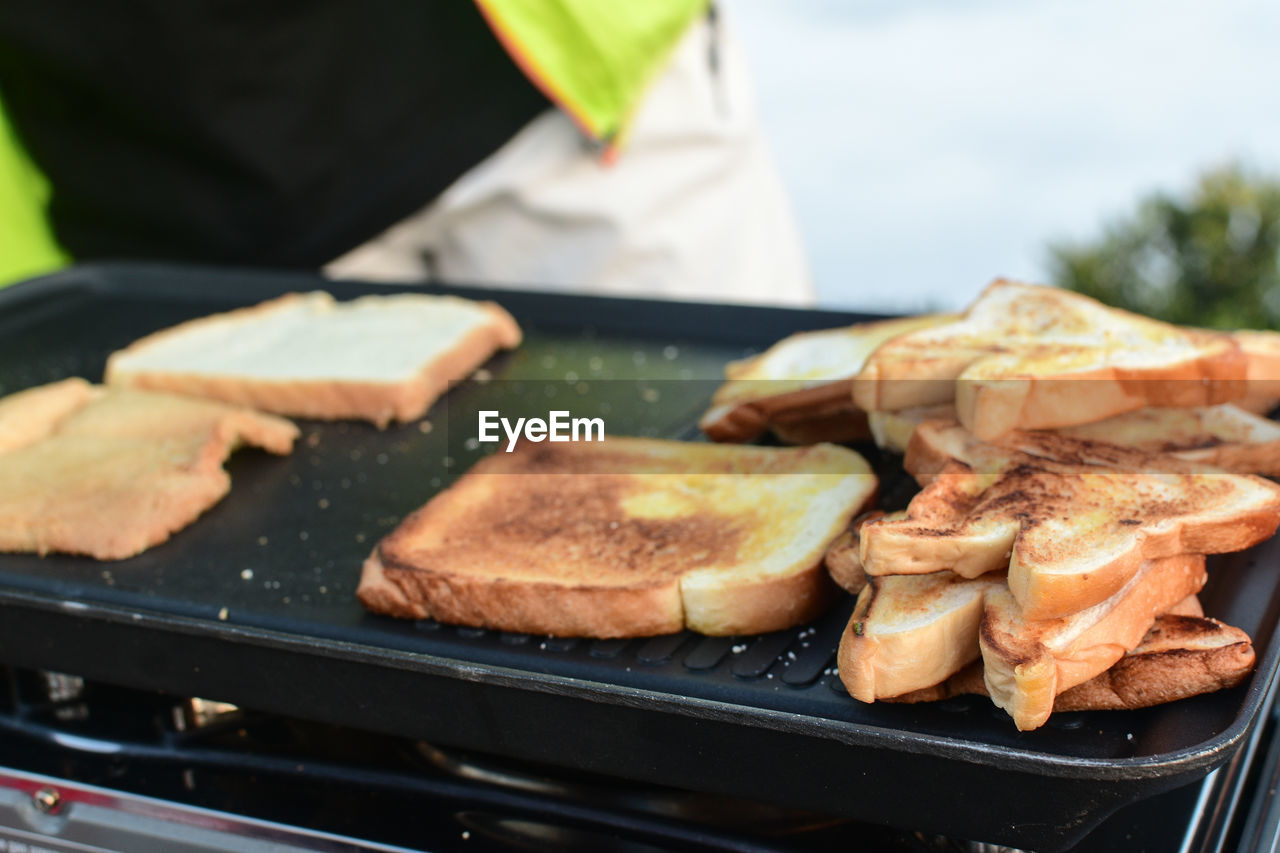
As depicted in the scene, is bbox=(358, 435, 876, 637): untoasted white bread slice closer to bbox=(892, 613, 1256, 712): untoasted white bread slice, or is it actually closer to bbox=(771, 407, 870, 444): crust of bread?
bbox=(771, 407, 870, 444): crust of bread

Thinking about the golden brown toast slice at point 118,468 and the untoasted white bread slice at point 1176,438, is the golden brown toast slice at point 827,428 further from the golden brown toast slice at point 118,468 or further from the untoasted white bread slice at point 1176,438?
the golden brown toast slice at point 118,468

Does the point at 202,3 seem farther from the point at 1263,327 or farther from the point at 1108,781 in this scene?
the point at 1263,327

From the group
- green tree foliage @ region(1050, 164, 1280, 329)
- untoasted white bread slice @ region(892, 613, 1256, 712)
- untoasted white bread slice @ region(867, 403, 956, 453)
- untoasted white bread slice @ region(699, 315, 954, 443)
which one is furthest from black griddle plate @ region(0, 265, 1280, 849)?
green tree foliage @ region(1050, 164, 1280, 329)

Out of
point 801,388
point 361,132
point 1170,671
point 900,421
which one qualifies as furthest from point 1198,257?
point 1170,671

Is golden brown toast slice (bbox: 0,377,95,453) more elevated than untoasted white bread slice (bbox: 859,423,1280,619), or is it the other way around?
untoasted white bread slice (bbox: 859,423,1280,619)

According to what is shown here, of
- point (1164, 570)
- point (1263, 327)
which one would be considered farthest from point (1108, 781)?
point (1263, 327)

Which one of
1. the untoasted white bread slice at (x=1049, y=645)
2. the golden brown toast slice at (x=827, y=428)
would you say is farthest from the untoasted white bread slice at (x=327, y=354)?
the untoasted white bread slice at (x=1049, y=645)
